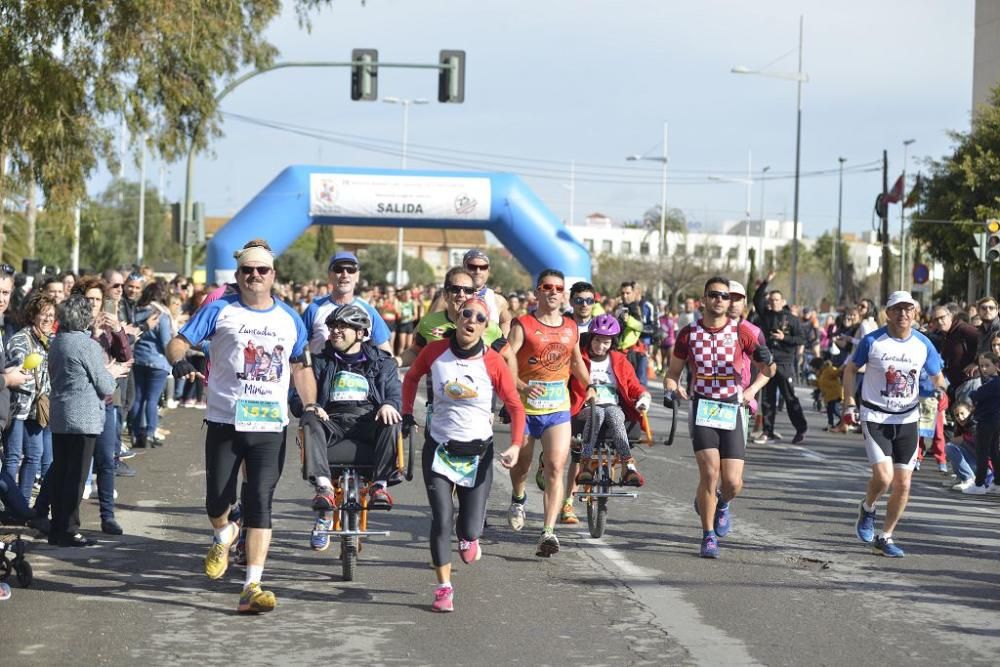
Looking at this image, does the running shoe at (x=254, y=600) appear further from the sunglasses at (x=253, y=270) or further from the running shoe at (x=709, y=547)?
the running shoe at (x=709, y=547)

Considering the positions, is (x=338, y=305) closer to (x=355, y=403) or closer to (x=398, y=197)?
(x=355, y=403)

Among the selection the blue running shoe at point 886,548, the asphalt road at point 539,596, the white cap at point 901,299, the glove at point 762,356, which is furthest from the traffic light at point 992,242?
the glove at point 762,356

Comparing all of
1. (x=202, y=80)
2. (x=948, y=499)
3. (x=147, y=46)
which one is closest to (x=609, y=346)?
(x=948, y=499)

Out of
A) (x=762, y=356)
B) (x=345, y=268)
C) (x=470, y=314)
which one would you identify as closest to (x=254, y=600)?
(x=470, y=314)

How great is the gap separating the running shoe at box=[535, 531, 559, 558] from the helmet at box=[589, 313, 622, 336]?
1990mm

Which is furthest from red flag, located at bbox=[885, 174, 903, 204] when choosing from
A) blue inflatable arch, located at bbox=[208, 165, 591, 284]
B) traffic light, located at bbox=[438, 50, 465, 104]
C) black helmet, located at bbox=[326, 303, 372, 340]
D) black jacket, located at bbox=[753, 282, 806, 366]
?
black helmet, located at bbox=[326, 303, 372, 340]

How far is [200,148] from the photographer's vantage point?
2339cm

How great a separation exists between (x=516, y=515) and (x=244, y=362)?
3154 mm

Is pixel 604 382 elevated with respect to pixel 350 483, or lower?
elevated

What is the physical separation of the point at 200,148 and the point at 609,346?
13.9m

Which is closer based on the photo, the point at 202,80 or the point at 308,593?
the point at 308,593

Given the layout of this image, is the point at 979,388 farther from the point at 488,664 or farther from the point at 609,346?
the point at 488,664

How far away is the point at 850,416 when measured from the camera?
399 inches

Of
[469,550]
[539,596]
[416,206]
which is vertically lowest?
[539,596]
